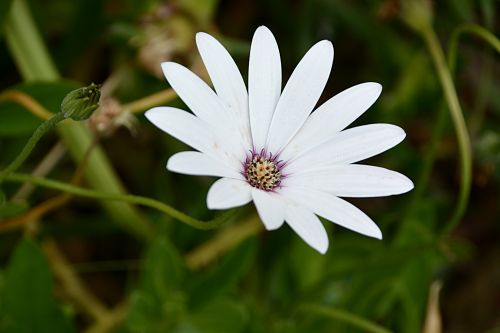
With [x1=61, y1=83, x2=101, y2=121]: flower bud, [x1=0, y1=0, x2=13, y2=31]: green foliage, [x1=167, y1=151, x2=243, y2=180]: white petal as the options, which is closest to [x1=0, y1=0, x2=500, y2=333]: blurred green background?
[x1=0, y1=0, x2=13, y2=31]: green foliage

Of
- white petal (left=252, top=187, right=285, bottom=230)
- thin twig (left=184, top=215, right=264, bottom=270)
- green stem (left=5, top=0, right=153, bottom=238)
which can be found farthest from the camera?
thin twig (left=184, top=215, right=264, bottom=270)

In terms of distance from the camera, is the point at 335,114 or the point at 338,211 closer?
the point at 338,211

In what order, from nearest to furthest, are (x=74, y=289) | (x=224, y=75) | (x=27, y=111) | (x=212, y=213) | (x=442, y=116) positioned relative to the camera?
(x=224, y=75)
(x=27, y=111)
(x=442, y=116)
(x=74, y=289)
(x=212, y=213)

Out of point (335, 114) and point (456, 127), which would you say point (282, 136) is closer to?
point (335, 114)

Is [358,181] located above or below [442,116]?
below

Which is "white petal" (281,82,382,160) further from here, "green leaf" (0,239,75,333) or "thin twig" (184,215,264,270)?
"thin twig" (184,215,264,270)

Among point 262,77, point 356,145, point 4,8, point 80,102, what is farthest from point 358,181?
point 4,8
